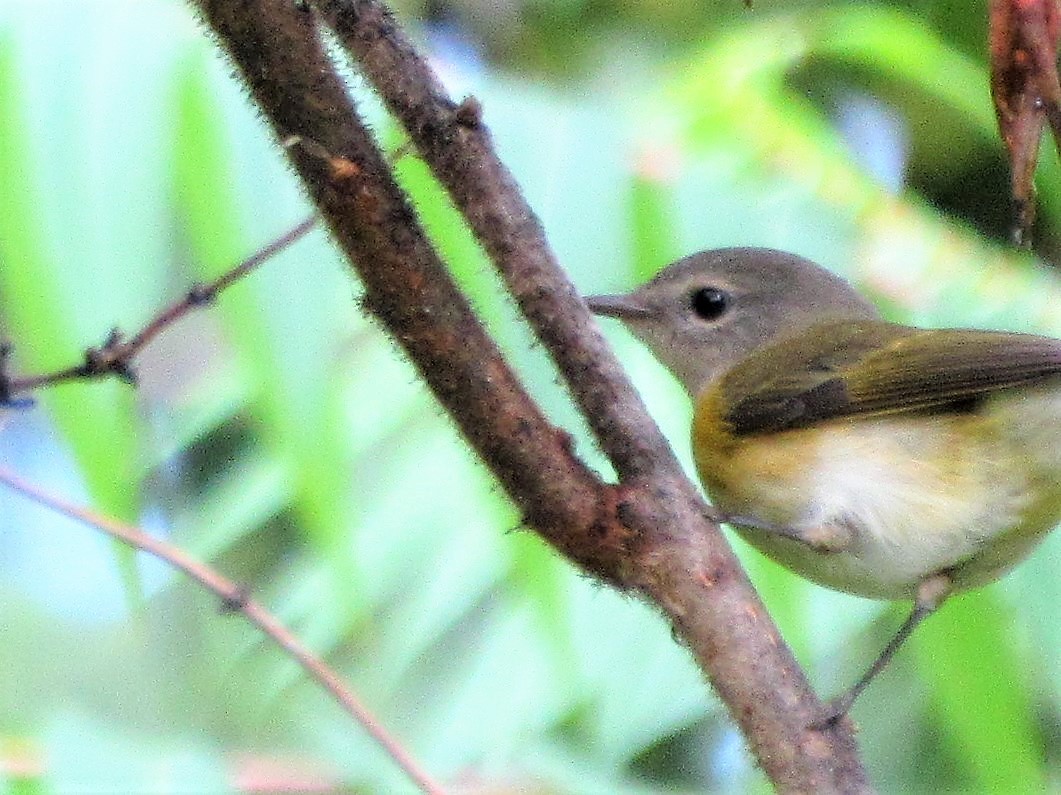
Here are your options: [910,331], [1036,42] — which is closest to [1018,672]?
[910,331]

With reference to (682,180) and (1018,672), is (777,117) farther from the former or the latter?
(1018,672)

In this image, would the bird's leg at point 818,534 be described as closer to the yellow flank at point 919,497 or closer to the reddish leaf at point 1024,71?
the yellow flank at point 919,497

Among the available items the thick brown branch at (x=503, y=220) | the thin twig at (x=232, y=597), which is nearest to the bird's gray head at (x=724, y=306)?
the thin twig at (x=232, y=597)

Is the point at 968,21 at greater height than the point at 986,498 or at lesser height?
greater

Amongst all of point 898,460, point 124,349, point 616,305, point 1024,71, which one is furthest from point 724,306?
point 1024,71

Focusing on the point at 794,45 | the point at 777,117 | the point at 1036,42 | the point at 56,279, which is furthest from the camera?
the point at 794,45

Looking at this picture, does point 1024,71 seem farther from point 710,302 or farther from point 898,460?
point 710,302
